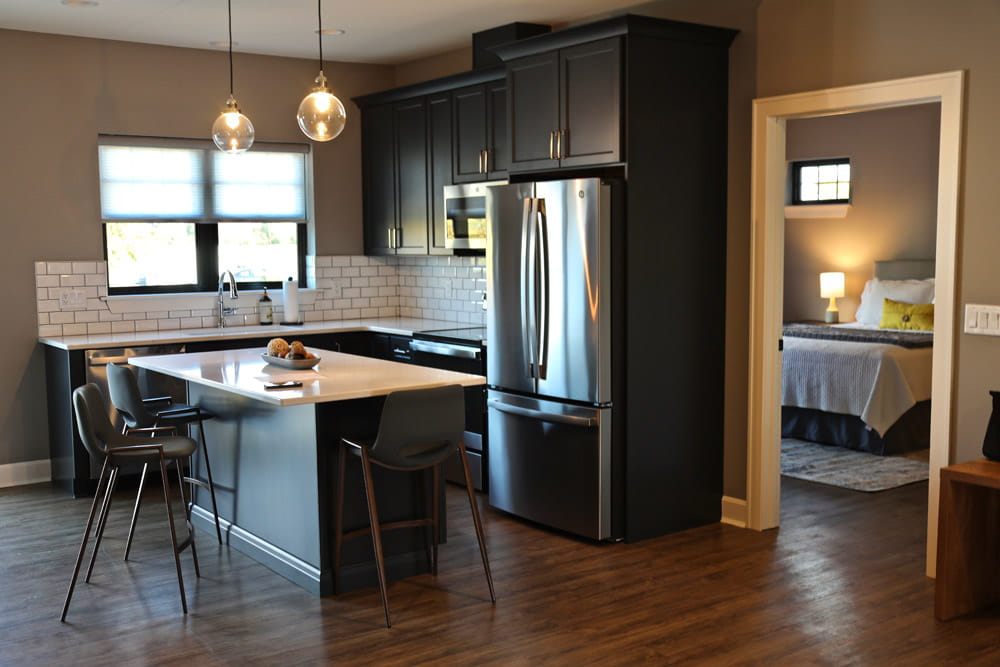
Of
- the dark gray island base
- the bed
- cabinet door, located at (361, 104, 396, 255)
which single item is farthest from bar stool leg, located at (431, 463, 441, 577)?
the bed

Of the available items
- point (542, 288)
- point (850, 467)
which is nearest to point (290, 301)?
point (542, 288)

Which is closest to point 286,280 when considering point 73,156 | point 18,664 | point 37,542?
point 73,156

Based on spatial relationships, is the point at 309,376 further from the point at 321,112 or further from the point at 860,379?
the point at 860,379

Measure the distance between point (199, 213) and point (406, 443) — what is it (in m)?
3.57

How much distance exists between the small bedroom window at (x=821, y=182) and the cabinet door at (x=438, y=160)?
4.44 metres

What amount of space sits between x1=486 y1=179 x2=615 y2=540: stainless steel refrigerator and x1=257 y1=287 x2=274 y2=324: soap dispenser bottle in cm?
227

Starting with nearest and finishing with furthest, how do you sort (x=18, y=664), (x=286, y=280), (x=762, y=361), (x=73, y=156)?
(x=18, y=664), (x=762, y=361), (x=73, y=156), (x=286, y=280)

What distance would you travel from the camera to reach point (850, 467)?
636 centimetres

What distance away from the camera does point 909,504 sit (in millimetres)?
5480

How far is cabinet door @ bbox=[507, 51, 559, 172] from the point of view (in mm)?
4988

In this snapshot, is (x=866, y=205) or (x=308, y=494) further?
(x=866, y=205)

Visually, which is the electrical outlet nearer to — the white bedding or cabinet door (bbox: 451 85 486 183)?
cabinet door (bbox: 451 85 486 183)

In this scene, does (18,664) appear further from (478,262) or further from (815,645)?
(478,262)

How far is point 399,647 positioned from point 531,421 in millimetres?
1713
